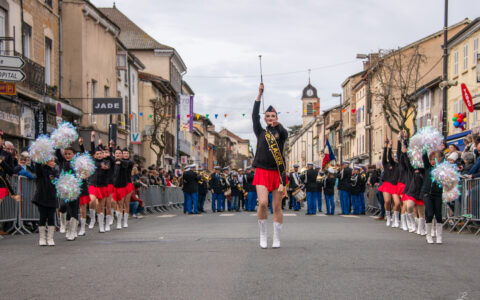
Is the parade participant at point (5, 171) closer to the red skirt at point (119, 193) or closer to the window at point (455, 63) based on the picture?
the red skirt at point (119, 193)

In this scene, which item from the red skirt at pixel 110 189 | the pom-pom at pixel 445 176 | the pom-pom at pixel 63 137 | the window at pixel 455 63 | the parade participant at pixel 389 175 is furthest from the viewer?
the window at pixel 455 63

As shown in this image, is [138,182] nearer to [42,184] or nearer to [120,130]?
[42,184]

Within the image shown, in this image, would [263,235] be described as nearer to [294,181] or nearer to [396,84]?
[294,181]

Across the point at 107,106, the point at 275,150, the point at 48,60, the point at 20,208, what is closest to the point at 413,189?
the point at 275,150

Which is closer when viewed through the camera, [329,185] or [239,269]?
[239,269]

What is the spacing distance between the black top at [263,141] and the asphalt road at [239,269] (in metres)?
1.27

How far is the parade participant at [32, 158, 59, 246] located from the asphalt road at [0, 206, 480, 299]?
26 centimetres

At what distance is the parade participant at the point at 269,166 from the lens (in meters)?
9.96

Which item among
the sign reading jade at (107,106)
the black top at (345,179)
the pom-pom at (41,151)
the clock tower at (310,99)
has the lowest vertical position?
the black top at (345,179)

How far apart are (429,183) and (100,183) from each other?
6.86m

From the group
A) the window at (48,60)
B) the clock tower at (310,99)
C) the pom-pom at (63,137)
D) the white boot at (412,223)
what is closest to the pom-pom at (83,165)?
the pom-pom at (63,137)

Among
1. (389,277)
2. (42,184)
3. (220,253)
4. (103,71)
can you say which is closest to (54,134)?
(42,184)

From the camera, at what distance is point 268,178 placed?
998 centimetres

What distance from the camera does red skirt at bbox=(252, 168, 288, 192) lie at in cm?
995
